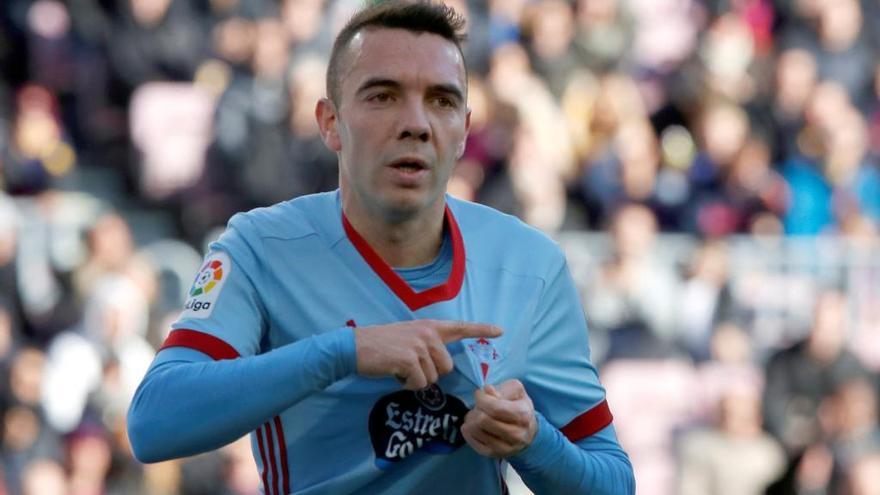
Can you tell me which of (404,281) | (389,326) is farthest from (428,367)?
(404,281)

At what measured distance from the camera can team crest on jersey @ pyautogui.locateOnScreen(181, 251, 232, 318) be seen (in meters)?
3.85

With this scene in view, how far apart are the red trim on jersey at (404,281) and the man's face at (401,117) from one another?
8 centimetres

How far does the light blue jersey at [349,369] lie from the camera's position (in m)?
3.64

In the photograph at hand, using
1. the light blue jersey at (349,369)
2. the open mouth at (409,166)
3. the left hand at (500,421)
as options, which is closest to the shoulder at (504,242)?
the light blue jersey at (349,369)

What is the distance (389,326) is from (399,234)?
21.4 inches

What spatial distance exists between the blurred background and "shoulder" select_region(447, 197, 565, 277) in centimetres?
624

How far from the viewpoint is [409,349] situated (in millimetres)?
3553

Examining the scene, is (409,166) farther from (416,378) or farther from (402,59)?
(416,378)

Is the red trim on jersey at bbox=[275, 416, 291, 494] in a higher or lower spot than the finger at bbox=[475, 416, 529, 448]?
lower

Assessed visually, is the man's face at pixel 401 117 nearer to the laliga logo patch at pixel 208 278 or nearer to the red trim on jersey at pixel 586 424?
the laliga logo patch at pixel 208 278

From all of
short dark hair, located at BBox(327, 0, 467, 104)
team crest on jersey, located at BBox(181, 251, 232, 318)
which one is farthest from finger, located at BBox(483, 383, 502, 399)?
short dark hair, located at BBox(327, 0, 467, 104)

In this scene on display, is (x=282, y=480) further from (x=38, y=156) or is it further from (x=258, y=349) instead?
(x=38, y=156)

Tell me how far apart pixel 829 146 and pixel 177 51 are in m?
4.94

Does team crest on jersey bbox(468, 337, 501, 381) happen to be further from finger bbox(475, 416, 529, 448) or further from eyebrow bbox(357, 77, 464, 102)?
eyebrow bbox(357, 77, 464, 102)
